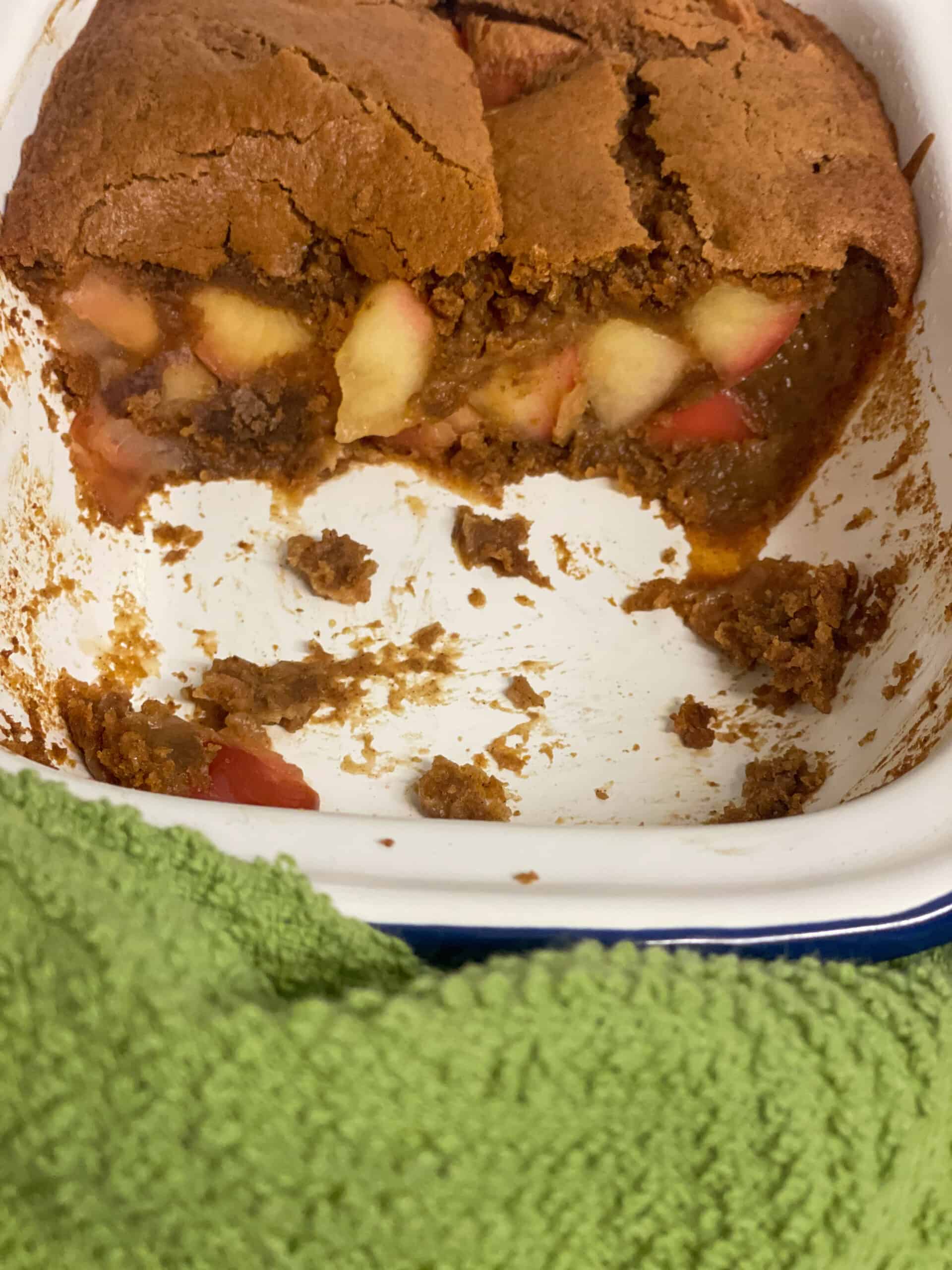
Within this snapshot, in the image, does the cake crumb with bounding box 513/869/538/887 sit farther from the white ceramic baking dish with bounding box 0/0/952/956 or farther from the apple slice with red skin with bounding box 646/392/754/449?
the apple slice with red skin with bounding box 646/392/754/449

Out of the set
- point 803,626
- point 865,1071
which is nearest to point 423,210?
point 803,626

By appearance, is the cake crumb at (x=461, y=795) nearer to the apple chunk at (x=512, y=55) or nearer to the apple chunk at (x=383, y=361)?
the apple chunk at (x=383, y=361)

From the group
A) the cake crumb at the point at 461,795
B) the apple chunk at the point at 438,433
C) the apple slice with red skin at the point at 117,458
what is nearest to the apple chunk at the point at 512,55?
the apple chunk at the point at 438,433

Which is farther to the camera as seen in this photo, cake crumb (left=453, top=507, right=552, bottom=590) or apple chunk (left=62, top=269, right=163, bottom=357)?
cake crumb (left=453, top=507, right=552, bottom=590)

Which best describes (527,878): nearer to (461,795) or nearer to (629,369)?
(461,795)

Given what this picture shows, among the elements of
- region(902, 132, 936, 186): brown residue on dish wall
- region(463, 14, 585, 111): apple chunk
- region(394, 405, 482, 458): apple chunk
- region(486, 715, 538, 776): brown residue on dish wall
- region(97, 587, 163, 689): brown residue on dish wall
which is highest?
region(902, 132, 936, 186): brown residue on dish wall

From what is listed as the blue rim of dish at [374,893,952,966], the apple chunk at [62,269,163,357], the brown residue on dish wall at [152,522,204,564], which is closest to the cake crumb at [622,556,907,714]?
the blue rim of dish at [374,893,952,966]

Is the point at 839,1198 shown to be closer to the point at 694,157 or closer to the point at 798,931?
the point at 798,931
